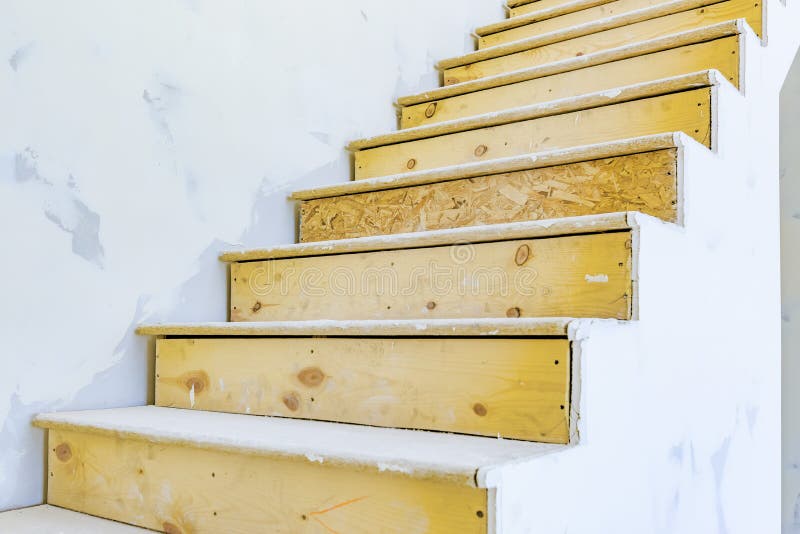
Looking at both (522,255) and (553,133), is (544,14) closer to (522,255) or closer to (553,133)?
(553,133)

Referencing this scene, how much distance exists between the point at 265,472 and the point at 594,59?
131 cm

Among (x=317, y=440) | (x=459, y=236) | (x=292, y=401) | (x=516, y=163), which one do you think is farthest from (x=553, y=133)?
(x=317, y=440)

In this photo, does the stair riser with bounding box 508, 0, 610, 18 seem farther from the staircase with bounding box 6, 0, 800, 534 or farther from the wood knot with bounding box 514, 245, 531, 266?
the wood knot with bounding box 514, 245, 531, 266

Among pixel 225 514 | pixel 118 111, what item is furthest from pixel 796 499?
pixel 118 111

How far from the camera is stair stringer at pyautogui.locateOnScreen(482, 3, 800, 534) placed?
0.95 m

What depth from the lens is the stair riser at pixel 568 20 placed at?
2.23m

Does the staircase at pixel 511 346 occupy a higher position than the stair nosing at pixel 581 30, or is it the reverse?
the stair nosing at pixel 581 30

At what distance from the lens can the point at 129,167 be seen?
1.46 metres

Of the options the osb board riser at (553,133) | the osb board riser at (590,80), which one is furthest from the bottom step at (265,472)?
the osb board riser at (590,80)

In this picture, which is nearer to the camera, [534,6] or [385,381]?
[385,381]

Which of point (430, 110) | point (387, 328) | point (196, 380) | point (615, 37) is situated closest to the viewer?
point (387, 328)

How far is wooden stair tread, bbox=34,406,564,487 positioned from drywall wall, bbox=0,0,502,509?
12cm

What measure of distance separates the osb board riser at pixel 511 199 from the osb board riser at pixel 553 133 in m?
0.22

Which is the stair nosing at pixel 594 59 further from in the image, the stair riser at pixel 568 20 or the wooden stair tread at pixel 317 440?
the wooden stair tread at pixel 317 440
